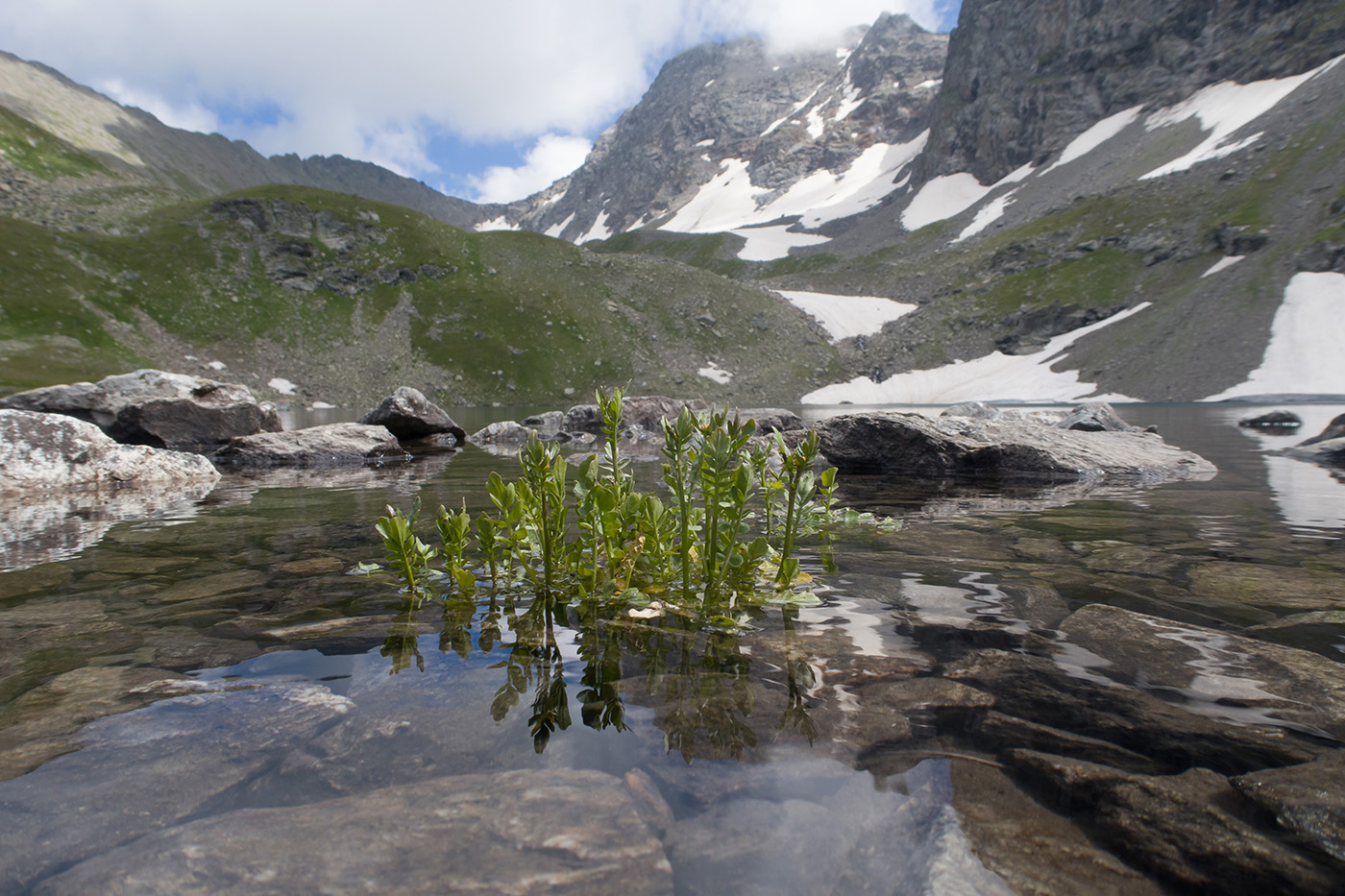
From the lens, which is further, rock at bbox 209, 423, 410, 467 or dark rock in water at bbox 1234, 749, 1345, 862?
rock at bbox 209, 423, 410, 467

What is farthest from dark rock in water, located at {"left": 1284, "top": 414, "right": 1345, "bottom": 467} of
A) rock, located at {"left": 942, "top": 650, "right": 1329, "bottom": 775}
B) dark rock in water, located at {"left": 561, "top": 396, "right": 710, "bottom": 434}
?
dark rock in water, located at {"left": 561, "top": 396, "right": 710, "bottom": 434}

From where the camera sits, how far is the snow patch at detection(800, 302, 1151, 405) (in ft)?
271

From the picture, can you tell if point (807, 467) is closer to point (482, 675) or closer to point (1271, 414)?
point (482, 675)

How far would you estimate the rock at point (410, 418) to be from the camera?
972 inches

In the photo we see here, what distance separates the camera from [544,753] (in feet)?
8.12

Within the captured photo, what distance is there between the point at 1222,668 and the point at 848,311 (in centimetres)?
11721

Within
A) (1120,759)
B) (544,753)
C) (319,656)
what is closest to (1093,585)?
(1120,759)

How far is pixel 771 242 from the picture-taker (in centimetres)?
18312

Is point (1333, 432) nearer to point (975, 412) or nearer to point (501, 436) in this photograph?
point (975, 412)

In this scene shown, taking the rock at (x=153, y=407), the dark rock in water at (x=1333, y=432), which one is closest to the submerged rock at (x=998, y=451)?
the dark rock in water at (x=1333, y=432)

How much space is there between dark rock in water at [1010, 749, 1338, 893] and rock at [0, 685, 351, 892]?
114 inches

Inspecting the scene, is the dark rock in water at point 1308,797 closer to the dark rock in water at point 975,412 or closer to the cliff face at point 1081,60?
the dark rock in water at point 975,412

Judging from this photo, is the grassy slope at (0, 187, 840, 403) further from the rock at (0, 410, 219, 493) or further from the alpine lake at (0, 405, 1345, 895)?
the alpine lake at (0, 405, 1345, 895)

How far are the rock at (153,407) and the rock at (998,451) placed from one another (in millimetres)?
20487
